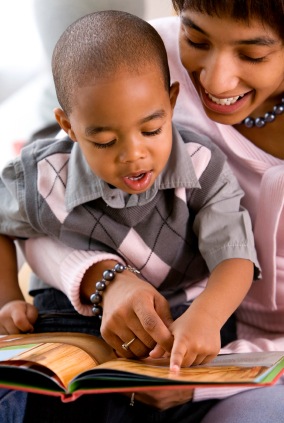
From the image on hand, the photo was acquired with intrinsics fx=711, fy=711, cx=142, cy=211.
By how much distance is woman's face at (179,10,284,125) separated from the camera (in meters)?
0.98

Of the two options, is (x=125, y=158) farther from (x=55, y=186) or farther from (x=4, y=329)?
(x=4, y=329)

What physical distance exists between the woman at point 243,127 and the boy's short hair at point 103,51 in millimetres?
72

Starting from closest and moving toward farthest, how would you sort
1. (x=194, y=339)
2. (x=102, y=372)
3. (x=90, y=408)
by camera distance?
(x=102, y=372)
(x=194, y=339)
(x=90, y=408)

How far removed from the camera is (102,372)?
794mm

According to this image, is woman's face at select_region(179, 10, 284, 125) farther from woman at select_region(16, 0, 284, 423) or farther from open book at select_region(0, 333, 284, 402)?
open book at select_region(0, 333, 284, 402)

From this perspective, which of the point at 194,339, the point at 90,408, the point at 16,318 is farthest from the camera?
the point at 16,318

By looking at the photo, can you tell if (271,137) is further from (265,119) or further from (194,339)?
(194,339)

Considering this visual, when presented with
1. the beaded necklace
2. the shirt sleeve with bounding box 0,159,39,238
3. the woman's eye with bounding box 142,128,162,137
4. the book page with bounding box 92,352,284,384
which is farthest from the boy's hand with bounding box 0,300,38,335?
the beaded necklace

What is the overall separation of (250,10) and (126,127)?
23 centimetres

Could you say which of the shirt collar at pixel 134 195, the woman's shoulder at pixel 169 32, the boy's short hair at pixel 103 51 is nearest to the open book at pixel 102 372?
the shirt collar at pixel 134 195

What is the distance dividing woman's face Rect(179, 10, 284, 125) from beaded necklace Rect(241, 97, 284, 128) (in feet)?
0.31

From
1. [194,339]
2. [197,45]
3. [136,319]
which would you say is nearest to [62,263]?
[136,319]

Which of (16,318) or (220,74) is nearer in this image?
(220,74)

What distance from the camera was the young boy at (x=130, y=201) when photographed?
3.20 feet
